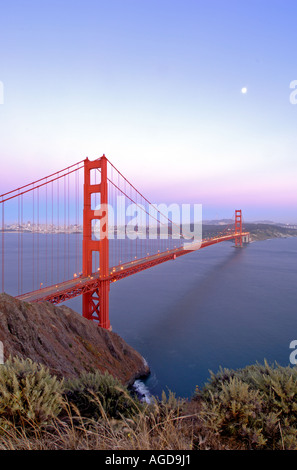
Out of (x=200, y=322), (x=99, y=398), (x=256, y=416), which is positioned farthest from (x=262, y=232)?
(x=99, y=398)

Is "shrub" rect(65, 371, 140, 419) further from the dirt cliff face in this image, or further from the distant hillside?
the distant hillside

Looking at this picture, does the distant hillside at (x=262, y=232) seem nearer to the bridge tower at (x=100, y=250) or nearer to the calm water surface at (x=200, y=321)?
the calm water surface at (x=200, y=321)

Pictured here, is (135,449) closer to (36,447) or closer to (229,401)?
(36,447)

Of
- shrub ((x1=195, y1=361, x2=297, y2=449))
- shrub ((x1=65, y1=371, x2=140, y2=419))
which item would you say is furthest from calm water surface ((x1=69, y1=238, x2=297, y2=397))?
shrub ((x1=195, y1=361, x2=297, y2=449))

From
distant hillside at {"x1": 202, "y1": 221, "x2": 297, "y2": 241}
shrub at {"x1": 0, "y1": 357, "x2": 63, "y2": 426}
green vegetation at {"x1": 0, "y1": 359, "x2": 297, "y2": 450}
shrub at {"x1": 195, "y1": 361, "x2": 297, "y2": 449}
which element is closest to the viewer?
green vegetation at {"x1": 0, "y1": 359, "x2": 297, "y2": 450}

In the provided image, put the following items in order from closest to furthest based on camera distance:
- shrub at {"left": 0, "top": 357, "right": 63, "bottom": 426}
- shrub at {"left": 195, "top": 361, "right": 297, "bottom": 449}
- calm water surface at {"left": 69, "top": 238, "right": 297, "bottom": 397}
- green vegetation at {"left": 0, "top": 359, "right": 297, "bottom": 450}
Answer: green vegetation at {"left": 0, "top": 359, "right": 297, "bottom": 450}
shrub at {"left": 195, "top": 361, "right": 297, "bottom": 449}
shrub at {"left": 0, "top": 357, "right": 63, "bottom": 426}
calm water surface at {"left": 69, "top": 238, "right": 297, "bottom": 397}

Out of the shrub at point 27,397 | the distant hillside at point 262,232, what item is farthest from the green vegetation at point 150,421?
the distant hillside at point 262,232

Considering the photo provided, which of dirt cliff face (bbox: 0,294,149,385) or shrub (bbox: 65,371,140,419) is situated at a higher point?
shrub (bbox: 65,371,140,419)
